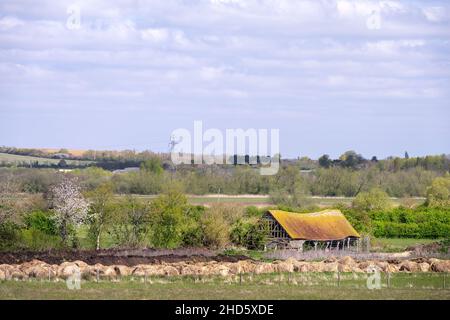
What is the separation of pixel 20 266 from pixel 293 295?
1401cm

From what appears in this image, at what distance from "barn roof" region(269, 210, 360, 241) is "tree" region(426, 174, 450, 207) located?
904 inches

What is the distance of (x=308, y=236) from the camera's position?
63.3 metres

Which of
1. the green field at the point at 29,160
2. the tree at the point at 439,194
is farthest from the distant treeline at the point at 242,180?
the green field at the point at 29,160

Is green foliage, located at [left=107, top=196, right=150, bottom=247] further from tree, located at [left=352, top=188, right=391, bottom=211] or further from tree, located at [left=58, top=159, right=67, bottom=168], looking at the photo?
tree, located at [left=58, top=159, right=67, bottom=168]

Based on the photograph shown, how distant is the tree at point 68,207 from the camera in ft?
201

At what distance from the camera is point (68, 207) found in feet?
205

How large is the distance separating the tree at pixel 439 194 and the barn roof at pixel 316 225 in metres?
22.9

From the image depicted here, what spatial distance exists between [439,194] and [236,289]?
63162 millimetres

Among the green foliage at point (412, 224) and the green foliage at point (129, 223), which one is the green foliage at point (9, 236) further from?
the green foliage at point (412, 224)

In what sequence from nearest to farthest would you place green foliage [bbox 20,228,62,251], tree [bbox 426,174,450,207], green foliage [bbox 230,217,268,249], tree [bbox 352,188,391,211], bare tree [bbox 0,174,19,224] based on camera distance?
green foliage [bbox 20,228,62,251]
bare tree [bbox 0,174,19,224]
green foliage [bbox 230,217,268,249]
tree [bbox 352,188,391,211]
tree [bbox 426,174,450,207]

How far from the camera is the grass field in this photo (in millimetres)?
31812

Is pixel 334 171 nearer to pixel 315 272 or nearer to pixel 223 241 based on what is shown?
pixel 223 241

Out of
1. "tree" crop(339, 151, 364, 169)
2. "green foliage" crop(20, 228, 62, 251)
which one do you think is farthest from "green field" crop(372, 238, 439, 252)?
"tree" crop(339, 151, 364, 169)
